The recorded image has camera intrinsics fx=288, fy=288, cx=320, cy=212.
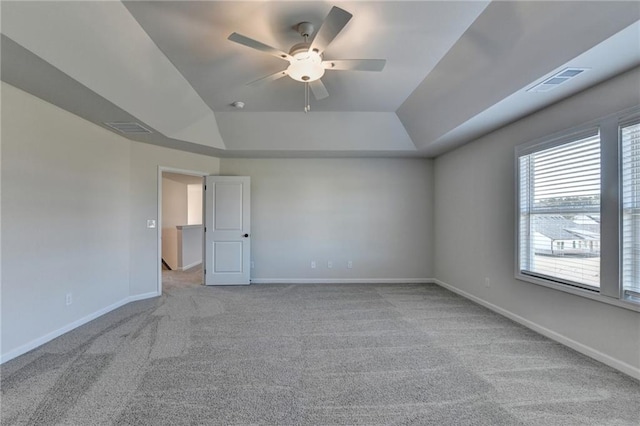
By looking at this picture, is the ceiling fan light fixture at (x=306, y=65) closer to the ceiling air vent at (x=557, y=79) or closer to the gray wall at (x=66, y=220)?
the ceiling air vent at (x=557, y=79)

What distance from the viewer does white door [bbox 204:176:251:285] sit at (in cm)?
542

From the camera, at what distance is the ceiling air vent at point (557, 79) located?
2.33m

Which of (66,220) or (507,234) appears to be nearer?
(66,220)

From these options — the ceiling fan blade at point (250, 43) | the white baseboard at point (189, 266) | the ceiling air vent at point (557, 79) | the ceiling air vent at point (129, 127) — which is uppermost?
the ceiling fan blade at point (250, 43)

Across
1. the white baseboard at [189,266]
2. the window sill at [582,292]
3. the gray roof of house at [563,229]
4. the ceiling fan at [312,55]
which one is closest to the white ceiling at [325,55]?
the ceiling fan at [312,55]

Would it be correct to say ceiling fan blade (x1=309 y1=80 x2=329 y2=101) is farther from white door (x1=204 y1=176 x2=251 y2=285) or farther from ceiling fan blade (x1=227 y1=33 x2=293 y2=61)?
white door (x1=204 y1=176 x2=251 y2=285)

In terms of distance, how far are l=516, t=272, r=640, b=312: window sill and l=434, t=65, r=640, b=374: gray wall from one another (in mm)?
57

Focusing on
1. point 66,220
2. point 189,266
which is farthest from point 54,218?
point 189,266

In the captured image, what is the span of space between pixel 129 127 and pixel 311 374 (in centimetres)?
376

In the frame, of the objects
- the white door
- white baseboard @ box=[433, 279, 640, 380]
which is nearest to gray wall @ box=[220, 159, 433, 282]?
the white door

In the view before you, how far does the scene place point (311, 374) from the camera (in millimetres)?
2373

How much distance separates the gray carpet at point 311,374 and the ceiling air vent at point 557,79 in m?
2.45

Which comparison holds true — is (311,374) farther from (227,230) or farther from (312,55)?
(227,230)

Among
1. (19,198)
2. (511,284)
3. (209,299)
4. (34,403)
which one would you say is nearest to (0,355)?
(34,403)
